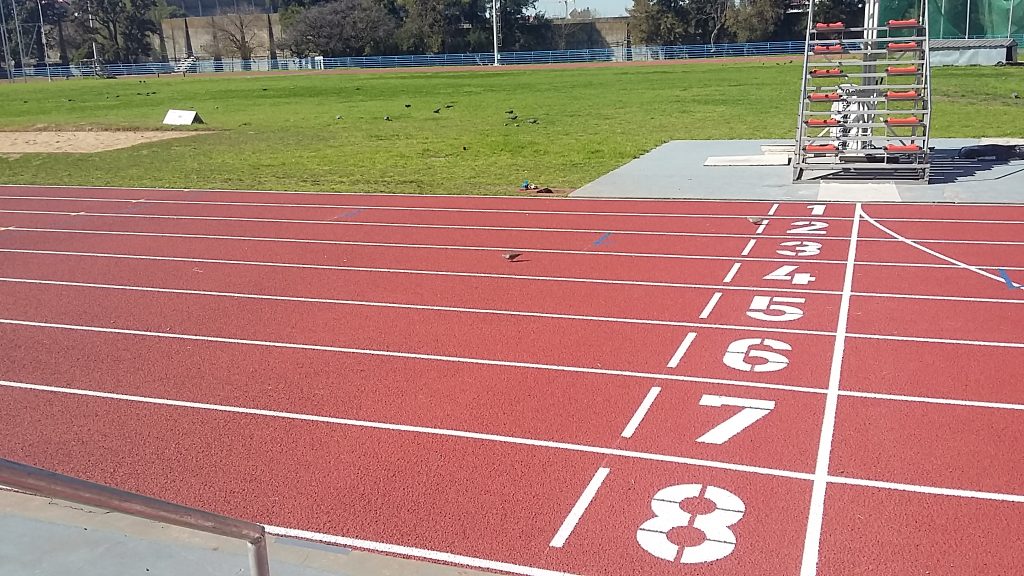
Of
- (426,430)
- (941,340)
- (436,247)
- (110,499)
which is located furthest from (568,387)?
(436,247)

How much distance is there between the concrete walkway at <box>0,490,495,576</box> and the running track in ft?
0.72

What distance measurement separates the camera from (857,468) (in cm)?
538

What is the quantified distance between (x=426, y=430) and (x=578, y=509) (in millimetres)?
1418

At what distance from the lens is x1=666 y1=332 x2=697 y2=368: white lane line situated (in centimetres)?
715

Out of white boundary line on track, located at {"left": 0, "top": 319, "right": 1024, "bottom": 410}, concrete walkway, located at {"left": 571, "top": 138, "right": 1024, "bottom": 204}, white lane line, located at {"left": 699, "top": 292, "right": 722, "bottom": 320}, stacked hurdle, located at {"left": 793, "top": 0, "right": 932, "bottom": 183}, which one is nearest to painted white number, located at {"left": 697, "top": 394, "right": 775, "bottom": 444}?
white boundary line on track, located at {"left": 0, "top": 319, "right": 1024, "bottom": 410}

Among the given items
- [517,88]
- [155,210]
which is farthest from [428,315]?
[517,88]

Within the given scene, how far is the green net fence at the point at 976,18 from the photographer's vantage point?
147 ft

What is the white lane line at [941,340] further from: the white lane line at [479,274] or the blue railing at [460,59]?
the blue railing at [460,59]

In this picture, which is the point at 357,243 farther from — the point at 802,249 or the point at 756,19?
the point at 756,19

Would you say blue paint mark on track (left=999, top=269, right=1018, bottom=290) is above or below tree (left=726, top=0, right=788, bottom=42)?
below

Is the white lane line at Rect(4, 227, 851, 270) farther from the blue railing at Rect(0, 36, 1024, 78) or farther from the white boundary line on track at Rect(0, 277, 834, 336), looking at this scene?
the blue railing at Rect(0, 36, 1024, 78)

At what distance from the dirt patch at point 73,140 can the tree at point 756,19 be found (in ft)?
176

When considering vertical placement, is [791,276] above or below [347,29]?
below

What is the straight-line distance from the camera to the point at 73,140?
26.7 meters
